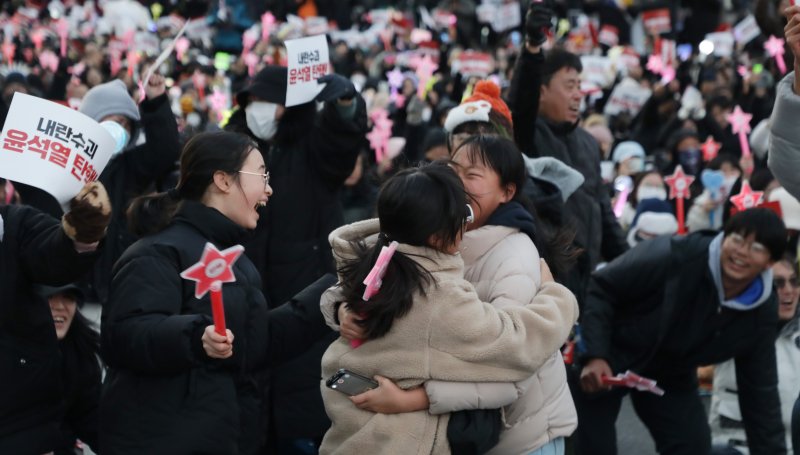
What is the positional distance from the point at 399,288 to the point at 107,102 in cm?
283

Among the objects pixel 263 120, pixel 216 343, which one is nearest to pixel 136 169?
pixel 263 120

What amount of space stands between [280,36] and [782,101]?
51.5 ft

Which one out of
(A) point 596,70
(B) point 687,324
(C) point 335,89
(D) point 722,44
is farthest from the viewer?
(D) point 722,44

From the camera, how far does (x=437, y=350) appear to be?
3.08 meters

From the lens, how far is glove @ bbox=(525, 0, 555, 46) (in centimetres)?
494

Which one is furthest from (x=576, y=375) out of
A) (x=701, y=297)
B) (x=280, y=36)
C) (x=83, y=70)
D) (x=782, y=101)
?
(x=280, y=36)

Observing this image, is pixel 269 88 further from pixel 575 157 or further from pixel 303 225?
pixel 575 157

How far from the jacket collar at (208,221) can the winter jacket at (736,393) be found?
3.05m

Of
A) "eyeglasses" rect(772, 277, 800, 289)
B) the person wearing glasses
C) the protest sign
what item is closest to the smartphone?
the person wearing glasses

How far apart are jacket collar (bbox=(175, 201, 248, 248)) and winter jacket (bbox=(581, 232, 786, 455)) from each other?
6.12 feet

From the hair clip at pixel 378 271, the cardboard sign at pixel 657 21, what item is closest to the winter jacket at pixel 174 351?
the hair clip at pixel 378 271

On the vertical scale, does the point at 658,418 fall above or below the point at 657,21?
above

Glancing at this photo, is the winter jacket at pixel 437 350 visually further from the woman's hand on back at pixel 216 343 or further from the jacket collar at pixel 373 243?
the woman's hand on back at pixel 216 343

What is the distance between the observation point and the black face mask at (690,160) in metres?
11.0
